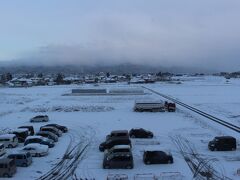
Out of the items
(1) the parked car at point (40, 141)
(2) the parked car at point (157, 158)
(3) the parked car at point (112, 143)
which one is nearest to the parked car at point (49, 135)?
(1) the parked car at point (40, 141)

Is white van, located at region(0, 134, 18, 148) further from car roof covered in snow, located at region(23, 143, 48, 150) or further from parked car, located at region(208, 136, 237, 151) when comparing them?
parked car, located at region(208, 136, 237, 151)

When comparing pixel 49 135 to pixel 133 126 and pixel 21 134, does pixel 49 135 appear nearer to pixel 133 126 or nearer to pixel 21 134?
pixel 21 134

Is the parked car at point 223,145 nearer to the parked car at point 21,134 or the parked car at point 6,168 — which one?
the parked car at point 6,168

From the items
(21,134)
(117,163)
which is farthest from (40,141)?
(117,163)

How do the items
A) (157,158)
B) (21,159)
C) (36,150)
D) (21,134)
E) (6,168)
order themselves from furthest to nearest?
1. (21,134)
2. (36,150)
3. (157,158)
4. (21,159)
5. (6,168)

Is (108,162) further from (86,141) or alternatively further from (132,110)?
(132,110)

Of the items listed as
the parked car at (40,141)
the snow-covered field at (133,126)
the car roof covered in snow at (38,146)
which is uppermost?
the car roof covered in snow at (38,146)

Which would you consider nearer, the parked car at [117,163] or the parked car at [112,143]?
the parked car at [117,163]
